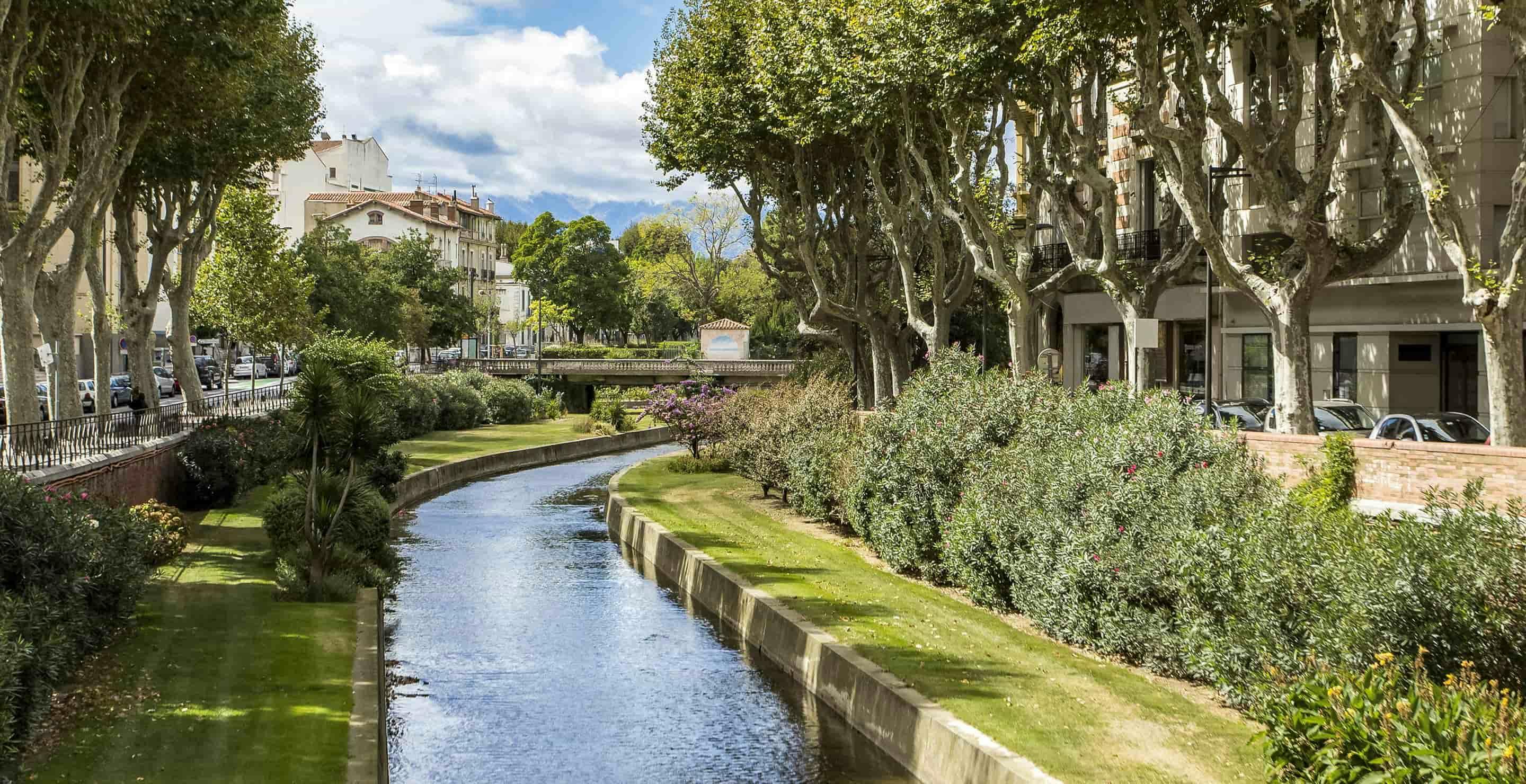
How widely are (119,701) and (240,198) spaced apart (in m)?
40.8

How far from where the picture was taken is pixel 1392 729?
9297mm

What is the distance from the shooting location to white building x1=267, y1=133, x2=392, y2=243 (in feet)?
420

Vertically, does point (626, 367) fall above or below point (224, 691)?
above

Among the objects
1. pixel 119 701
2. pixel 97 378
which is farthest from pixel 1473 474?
pixel 97 378

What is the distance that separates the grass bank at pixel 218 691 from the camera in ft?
39.9

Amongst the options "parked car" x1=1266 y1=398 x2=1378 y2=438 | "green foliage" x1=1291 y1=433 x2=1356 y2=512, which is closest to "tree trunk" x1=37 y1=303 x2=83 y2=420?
"green foliage" x1=1291 y1=433 x2=1356 y2=512

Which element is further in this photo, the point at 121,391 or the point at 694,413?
the point at 121,391

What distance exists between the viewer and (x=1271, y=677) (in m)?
11.9

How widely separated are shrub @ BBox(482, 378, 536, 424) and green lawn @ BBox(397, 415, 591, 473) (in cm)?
76

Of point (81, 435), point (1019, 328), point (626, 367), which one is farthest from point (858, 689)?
point (626, 367)

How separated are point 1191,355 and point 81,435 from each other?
118ft

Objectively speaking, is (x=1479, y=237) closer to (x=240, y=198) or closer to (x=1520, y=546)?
(x=1520, y=546)

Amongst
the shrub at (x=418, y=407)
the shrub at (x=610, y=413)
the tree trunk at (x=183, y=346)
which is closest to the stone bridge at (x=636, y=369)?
the shrub at (x=610, y=413)

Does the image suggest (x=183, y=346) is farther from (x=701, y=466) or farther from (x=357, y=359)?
(x=701, y=466)
